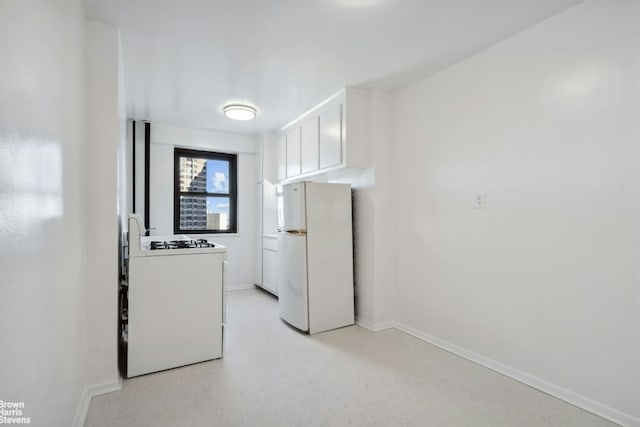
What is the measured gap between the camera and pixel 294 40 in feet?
7.43

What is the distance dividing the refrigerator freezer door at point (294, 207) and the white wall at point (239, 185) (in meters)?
1.82

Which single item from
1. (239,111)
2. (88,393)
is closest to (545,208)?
(239,111)

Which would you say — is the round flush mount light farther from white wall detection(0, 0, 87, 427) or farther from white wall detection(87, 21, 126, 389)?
white wall detection(0, 0, 87, 427)

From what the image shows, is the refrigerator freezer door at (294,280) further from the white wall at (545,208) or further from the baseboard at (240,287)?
the baseboard at (240,287)

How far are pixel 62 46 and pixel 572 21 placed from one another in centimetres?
285

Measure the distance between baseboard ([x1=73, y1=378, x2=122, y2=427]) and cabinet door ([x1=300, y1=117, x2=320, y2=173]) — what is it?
8.65 ft

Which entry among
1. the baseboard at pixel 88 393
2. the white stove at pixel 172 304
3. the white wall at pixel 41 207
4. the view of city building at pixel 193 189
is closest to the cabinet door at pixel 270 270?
the view of city building at pixel 193 189

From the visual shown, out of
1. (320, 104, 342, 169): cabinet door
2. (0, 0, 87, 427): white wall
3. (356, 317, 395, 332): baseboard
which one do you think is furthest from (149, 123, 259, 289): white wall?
(0, 0, 87, 427): white wall

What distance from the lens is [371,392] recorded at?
203 cm

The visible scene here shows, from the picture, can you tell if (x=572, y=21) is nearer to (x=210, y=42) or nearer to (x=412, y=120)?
(x=412, y=120)

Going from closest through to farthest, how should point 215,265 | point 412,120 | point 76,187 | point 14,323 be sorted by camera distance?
point 14,323
point 76,187
point 215,265
point 412,120

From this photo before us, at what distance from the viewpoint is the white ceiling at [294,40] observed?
1922 mm

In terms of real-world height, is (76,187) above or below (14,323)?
above

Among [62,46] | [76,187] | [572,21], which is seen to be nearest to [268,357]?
[76,187]
